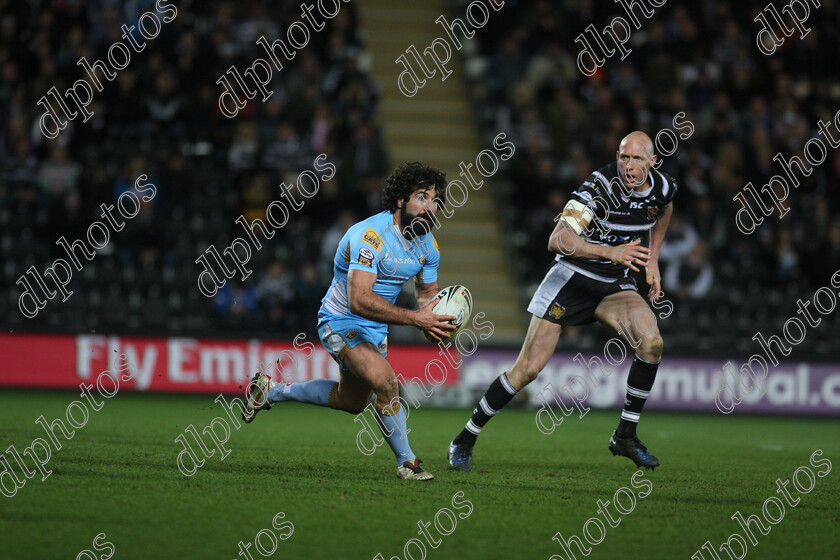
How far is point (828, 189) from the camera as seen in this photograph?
1650 centimetres

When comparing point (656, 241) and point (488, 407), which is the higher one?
point (656, 241)

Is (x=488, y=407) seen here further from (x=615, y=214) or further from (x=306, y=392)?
(x=615, y=214)

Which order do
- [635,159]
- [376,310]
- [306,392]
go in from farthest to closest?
1. [635,159]
2. [306,392]
3. [376,310]

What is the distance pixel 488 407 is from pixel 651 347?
1.31m

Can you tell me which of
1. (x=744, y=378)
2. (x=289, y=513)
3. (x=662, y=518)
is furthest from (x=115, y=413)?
(x=744, y=378)

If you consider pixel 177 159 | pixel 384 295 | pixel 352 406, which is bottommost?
pixel 352 406

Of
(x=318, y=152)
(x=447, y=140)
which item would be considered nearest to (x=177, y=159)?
(x=318, y=152)

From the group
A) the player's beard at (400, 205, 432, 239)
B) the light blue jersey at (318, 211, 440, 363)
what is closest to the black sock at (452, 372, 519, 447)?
the light blue jersey at (318, 211, 440, 363)

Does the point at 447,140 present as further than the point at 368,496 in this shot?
Yes

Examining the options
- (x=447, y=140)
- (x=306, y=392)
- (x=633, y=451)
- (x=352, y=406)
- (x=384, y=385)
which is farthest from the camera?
(x=447, y=140)

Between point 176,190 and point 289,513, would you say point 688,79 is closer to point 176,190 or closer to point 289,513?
point 176,190

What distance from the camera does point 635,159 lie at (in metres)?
8.28

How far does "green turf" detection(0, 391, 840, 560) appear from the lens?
5.45m

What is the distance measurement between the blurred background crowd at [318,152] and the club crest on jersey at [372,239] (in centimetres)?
717
